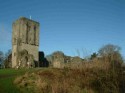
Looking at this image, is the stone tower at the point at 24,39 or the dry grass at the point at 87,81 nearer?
the dry grass at the point at 87,81

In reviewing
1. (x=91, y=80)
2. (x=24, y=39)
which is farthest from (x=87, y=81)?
(x=24, y=39)

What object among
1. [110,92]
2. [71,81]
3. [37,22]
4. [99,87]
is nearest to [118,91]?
A: [110,92]

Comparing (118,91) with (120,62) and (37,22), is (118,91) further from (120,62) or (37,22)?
(37,22)

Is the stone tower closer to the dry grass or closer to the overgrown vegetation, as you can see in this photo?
the overgrown vegetation

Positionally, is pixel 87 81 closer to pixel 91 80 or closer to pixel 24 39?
pixel 91 80

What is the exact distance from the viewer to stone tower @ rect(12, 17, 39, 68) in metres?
41.9

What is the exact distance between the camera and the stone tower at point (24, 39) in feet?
137

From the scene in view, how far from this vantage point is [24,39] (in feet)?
144

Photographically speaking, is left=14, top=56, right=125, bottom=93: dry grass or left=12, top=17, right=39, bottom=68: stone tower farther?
left=12, top=17, right=39, bottom=68: stone tower

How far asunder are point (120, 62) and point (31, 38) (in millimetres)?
37224

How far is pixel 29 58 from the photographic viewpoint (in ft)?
130

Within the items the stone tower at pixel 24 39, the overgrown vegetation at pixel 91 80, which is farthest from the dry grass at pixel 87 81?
the stone tower at pixel 24 39

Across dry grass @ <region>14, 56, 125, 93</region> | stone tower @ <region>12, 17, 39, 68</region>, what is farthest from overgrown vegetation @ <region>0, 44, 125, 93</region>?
stone tower @ <region>12, 17, 39, 68</region>

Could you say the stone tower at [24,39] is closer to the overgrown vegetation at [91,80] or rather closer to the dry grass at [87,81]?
the overgrown vegetation at [91,80]
